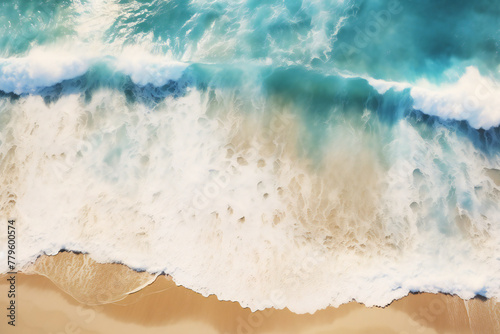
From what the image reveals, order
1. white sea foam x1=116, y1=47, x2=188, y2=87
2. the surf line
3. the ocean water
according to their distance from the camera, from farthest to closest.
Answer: white sea foam x1=116, y1=47, x2=188, y2=87, the ocean water, the surf line

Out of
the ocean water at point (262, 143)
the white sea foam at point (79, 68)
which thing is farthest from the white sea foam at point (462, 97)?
the white sea foam at point (79, 68)

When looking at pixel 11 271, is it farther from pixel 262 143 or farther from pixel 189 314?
pixel 262 143

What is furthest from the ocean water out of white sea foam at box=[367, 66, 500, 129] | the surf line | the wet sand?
the wet sand

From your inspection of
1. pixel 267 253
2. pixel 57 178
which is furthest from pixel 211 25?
pixel 267 253

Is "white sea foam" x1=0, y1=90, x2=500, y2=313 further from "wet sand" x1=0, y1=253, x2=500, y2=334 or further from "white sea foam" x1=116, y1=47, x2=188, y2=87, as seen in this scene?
"white sea foam" x1=116, y1=47, x2=188, y2=87

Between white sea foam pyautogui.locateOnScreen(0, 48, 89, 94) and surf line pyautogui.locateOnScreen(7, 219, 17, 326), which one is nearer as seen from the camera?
surf line pyautogui.locateOnScreen(7, 219, 17, 326)

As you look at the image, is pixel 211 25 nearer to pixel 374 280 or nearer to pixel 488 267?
pixel 374 280
